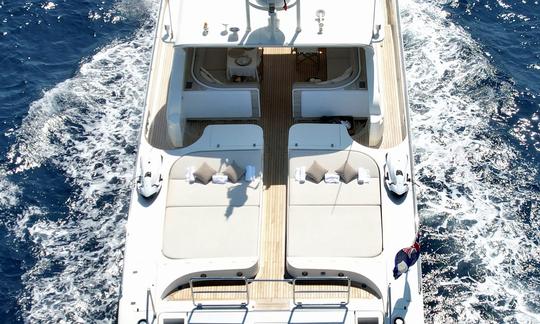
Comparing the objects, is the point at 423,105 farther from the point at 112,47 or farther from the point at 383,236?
the point at 112,47

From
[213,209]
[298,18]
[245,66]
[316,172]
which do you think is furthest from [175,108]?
[316,172]

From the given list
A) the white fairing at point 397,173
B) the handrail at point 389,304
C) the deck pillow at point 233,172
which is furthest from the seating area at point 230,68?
the handrail at point 389,304

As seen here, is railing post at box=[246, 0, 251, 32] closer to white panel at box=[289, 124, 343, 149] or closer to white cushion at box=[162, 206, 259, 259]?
white panel at box=[289, 124, 343, 149]

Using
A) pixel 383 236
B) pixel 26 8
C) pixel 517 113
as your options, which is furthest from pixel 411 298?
pixel 26 8

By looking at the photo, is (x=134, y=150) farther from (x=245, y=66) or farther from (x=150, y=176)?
(x=150, y=176)

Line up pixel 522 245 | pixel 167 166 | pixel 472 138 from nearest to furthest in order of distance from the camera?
pixel 167 166 < pixel 522 245 < pixel 472 138

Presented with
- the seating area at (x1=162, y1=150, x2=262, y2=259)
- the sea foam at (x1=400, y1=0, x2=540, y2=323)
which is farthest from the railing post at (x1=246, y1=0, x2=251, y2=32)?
the sea foam at (x1=400, y1=0, x2=540, y2=323)

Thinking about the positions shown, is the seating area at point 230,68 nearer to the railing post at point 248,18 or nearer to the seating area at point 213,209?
the railing post at point 248,18
